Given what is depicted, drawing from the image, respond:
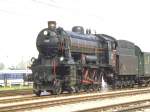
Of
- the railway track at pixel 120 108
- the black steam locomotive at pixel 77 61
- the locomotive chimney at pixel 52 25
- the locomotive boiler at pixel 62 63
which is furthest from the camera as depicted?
the locomotive chimney at pixel 52 25

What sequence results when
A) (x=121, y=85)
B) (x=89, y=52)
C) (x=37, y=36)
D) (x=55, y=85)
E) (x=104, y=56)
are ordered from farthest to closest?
(x=121, y=85) → (x=104, y=56) → (x=89, y=52) → (x=37, y=36) → (x=55, y=85)

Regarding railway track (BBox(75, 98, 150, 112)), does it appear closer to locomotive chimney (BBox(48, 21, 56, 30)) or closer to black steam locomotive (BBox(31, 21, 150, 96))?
black steam locomotive (BBox(31, 21, 150, 96))

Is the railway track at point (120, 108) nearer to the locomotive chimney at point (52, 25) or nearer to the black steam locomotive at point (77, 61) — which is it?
the black steam locomotive at point (77, 61)

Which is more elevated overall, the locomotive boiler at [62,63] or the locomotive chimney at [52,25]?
the locomotive chimney at [52,25]

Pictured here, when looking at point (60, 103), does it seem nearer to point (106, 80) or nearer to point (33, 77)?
point (33, 77)

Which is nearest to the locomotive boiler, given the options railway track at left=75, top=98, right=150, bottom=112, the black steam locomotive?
the black steam locomotive

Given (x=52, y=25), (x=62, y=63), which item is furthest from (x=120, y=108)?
(x=52, y=25)

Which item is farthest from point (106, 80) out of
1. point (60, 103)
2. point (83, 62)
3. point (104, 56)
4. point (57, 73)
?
point (60, 103)

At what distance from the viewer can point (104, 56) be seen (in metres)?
28.1

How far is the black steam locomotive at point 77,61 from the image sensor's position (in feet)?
74.9

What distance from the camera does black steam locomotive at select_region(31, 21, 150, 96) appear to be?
74.9ft

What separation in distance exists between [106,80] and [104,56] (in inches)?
74.8

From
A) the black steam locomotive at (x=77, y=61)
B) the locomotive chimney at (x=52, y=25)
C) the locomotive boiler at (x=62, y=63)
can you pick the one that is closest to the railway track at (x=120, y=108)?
the locomotive boiler at (x=62, y=63)

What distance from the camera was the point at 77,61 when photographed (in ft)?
80.6
